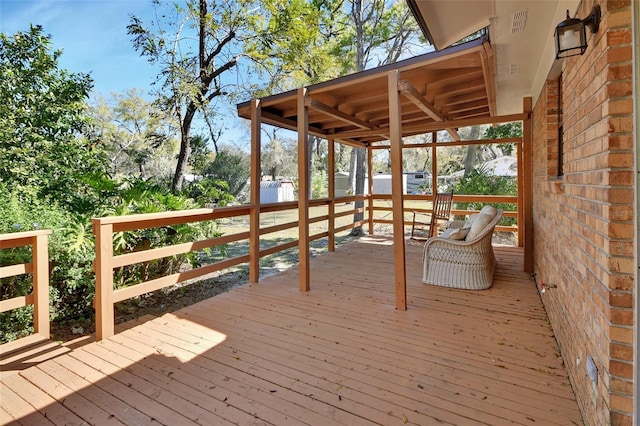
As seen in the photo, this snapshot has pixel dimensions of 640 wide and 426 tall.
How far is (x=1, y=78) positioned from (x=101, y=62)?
34.5ft

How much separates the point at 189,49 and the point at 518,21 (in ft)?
23.7

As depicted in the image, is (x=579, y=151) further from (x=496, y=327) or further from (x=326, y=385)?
(x=326, y=385)

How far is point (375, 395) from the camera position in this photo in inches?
72.2

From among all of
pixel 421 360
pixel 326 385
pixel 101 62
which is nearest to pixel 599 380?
pixel 421 360

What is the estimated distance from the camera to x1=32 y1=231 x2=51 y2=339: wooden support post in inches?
97.2

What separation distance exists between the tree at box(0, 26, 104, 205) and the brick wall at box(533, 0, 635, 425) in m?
5.36

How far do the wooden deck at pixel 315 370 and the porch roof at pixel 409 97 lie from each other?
7.32 ft

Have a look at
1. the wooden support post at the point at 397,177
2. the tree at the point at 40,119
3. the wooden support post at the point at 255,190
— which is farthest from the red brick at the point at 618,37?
the tree at the point at 40,119

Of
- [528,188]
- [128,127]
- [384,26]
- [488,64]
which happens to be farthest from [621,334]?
[128,127]

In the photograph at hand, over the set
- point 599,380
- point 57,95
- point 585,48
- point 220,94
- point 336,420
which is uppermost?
point 220,94

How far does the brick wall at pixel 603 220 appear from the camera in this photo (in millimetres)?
1205

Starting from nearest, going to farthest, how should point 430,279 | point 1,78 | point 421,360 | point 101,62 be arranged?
1. point 421,360
2. point 430,279
3. point 1,78
4. point 101,62

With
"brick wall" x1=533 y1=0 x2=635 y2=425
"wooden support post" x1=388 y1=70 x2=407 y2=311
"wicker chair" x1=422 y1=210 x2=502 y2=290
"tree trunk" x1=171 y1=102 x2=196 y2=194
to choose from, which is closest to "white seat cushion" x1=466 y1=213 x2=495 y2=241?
"wicker chair" x1=422 y1=210 x2=502 y2=290

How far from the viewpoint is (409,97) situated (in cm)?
350
